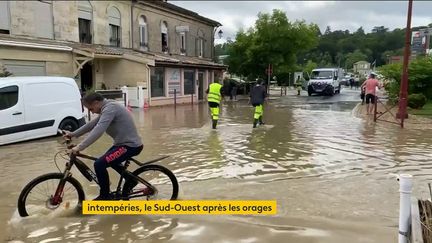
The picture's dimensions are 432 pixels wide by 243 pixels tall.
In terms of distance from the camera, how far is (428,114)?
16.3 metres

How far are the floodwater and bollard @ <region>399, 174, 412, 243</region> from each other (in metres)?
0.99

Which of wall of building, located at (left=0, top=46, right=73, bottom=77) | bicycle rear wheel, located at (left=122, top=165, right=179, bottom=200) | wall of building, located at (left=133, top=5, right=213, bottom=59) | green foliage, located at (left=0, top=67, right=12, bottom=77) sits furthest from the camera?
wall of building, located at (left=133, top=5, right=213, bottom=59)

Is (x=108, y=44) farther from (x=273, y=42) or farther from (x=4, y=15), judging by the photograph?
(x=273, y=42)

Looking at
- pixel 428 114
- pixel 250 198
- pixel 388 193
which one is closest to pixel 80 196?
pixel 250 198

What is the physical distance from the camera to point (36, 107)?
10977 millimetres

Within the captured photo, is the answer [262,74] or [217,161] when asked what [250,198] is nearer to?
[217,161]

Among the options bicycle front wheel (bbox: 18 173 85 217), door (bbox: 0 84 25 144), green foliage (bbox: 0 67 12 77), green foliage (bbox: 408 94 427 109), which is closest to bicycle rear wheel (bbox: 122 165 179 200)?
bicycle front wheel (bbox: 18 173 85 217)

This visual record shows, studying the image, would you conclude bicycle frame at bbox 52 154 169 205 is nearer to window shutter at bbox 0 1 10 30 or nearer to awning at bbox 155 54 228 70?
window shutter at bbox 0 1 10 30

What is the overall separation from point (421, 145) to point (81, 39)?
17.9 metres

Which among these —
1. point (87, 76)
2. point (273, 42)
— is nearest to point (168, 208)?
point (87, 76)

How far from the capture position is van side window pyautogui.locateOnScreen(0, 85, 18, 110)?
10281mm

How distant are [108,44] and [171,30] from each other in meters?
7.22

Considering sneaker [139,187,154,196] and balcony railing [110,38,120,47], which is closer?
sneaker [139,187,154,196]

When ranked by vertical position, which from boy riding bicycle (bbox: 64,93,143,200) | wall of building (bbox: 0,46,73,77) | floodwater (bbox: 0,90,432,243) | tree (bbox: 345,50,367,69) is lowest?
floodwater (bbox: 0,90,432,243)
